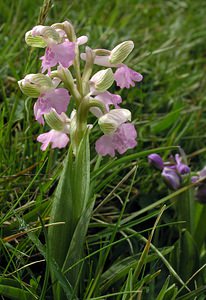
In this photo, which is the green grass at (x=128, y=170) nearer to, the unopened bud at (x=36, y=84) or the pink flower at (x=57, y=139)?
the pink flower at (x=57, y=139)

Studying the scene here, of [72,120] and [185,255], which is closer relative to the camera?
[72,120]

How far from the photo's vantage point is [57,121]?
4.17ft

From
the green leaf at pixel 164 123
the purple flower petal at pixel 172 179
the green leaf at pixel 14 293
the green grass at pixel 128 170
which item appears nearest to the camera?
the green leaf at pixel 14 293

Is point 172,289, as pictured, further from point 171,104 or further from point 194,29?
point 194,29

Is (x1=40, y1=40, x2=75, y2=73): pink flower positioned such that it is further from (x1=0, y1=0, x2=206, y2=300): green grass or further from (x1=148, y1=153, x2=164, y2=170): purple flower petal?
(x1=148, y1=153, x2=164, y2=170): purple flower petal

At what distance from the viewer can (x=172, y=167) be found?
1.48 metres

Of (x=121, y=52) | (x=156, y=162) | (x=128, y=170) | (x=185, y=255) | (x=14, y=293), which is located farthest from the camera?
(x=128, y=170)

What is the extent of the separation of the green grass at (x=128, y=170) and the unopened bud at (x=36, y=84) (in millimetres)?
198

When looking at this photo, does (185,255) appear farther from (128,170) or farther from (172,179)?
(128,170)

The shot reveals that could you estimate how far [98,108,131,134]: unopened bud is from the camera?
119cm

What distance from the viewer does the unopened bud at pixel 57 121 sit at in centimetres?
126

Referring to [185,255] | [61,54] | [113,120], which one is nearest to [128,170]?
[185,255]

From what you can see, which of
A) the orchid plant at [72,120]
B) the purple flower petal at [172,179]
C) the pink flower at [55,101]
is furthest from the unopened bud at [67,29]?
the purple flower petal at [172,179]

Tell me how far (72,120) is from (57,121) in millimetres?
40
